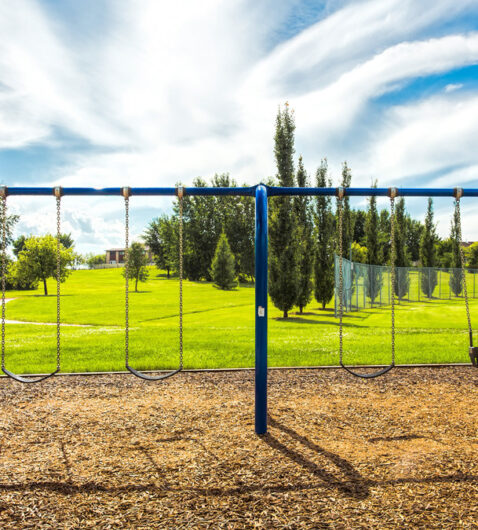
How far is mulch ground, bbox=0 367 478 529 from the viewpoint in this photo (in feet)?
8.61

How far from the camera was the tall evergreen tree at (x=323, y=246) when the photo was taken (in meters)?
18.6

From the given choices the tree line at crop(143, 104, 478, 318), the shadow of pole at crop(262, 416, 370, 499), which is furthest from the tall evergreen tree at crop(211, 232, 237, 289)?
the shadow of pole at crop(262, 416, 370, 499)

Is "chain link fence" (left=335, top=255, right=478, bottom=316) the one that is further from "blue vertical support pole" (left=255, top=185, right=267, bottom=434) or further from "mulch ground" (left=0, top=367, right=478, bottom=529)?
"blue vertical support pole" (left=255, top=185, right=267, bottom=434)

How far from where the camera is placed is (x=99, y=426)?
4.11 m

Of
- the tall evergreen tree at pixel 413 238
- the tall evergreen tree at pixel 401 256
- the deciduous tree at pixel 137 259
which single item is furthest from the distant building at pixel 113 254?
the tall evergreen tree at pixel 401 256

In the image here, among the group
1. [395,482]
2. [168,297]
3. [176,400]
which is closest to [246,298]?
[168,297]

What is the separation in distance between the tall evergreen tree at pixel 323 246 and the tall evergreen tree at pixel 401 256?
522cm

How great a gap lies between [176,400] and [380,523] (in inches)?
111

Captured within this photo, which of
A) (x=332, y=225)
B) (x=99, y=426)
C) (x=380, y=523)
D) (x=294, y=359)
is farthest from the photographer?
(x=332, y=225)

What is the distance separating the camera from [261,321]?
3920mm

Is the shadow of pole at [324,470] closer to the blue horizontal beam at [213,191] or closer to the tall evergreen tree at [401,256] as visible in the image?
the blue horizontal beam at [213,191]

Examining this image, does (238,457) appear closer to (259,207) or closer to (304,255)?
(259,207)

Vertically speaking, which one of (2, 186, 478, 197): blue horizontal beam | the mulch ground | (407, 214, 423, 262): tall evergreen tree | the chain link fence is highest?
(407, 214, 423, 262): tall evergreen tree

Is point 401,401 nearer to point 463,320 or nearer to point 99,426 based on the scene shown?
point 99,426
